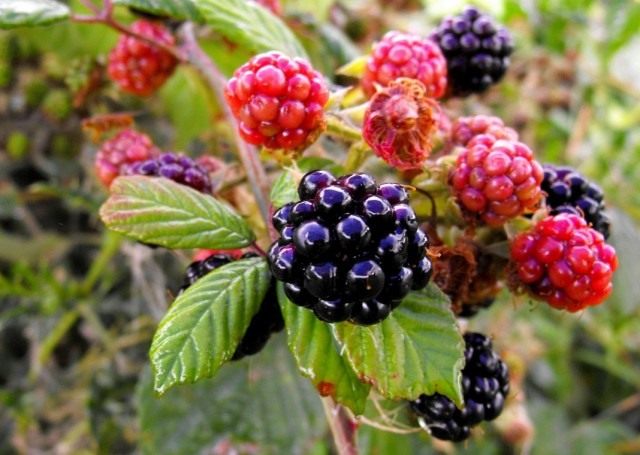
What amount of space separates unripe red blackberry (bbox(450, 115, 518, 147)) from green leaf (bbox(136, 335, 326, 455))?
49 centimetres

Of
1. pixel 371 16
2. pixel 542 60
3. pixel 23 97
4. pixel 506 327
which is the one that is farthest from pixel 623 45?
pixel 23 97

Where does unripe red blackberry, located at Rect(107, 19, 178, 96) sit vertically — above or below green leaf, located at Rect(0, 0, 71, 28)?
below

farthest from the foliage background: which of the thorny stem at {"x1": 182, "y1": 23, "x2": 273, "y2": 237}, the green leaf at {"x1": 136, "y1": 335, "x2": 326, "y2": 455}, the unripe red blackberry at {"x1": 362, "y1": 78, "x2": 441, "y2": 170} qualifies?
the unripe red blackberry at {"x1": 362, "y1": 78, "x2": 441, "y2": 170}

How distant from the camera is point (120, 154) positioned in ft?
2.88

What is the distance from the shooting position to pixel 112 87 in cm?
122

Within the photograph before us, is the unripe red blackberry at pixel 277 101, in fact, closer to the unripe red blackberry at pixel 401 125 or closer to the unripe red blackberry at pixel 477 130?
the unripe red blackberry at pixel 401 125

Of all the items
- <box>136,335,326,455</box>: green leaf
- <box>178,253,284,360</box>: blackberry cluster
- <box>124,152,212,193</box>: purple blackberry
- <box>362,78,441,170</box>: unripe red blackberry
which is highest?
<box>362,78,441,170</box>: unripe red blackberry

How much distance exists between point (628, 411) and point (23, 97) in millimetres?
1918

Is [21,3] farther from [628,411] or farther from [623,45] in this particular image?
[628,411]

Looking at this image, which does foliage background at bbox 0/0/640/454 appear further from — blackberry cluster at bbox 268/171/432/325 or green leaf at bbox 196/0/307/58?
blackberry cluster at bbox 268/171/432/325

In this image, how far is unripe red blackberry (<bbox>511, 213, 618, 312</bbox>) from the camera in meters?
0.69

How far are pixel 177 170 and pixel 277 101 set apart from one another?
171 mm

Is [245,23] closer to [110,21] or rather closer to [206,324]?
[110,21]

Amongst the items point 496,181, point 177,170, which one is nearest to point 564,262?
point 496,181
